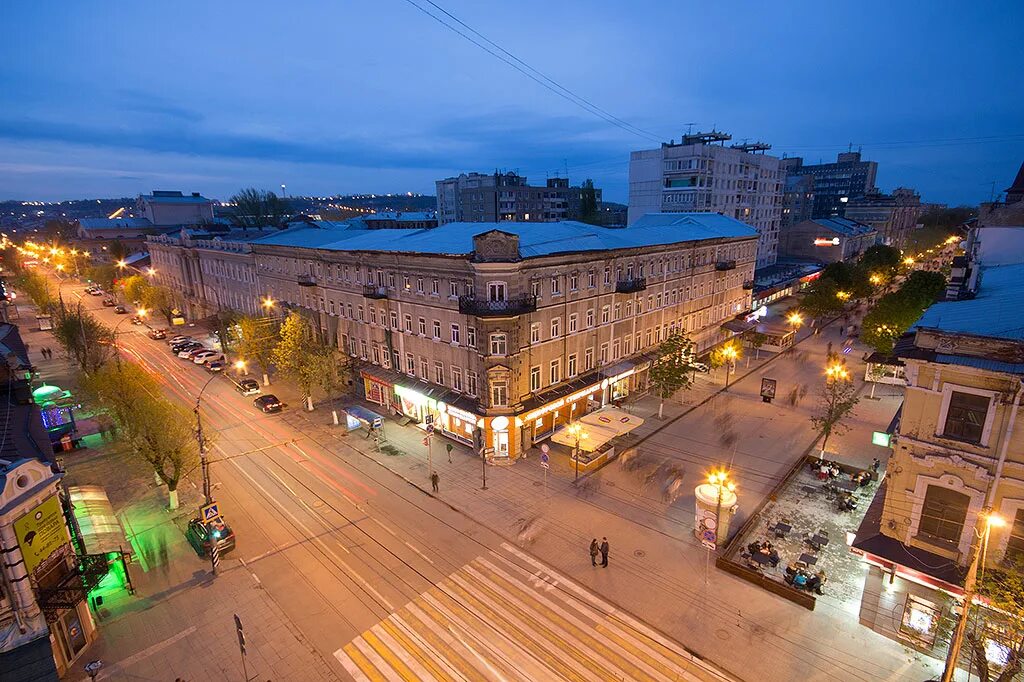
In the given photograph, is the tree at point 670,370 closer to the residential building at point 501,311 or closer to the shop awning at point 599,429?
the residential building at point 501,311

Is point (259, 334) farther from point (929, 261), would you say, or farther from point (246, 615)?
point (929, 261)

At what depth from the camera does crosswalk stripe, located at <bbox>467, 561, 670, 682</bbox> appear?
54.5 ft

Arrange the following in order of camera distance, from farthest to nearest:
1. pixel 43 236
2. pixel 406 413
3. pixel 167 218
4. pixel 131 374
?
pixel 43 236 < pixel 167 218 < pixel 406 413 < pixel 131 374

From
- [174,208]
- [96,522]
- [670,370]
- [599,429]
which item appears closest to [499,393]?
[599,429]

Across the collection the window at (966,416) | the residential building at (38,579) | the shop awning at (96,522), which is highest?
the window at (966,416)

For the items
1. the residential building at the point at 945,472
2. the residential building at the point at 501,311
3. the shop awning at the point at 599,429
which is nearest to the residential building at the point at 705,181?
the residential building at the point at 501,311

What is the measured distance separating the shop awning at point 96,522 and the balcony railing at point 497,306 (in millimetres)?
19926

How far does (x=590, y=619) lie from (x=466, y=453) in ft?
51.4

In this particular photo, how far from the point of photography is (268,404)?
39812mm

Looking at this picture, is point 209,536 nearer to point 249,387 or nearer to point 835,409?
point 249,387

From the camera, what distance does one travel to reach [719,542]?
23.0 meters

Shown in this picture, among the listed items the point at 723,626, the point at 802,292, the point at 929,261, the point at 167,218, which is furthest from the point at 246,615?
the point at 167,218

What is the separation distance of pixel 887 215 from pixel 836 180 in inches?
2941

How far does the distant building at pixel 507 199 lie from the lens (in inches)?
4611
